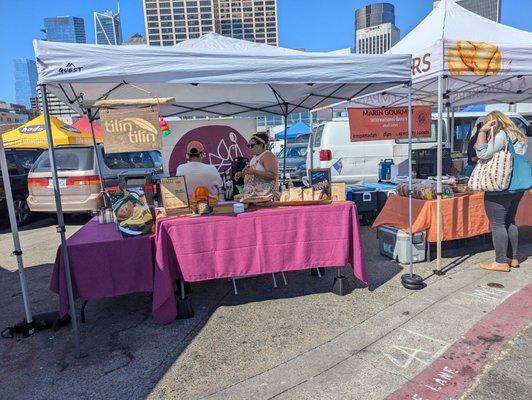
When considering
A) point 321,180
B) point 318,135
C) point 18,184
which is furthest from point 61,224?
point 18,184

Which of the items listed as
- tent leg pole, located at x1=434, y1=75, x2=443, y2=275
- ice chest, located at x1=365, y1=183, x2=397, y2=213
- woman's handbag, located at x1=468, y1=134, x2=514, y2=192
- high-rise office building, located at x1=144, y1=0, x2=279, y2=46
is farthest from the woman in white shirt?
high-rise office building, located at x1=144, y1=0, x2=279, y2=46

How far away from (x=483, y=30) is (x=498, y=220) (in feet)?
8.02

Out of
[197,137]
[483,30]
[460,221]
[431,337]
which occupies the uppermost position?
[483,30]

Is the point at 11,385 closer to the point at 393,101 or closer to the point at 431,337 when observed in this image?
the point at 431,337

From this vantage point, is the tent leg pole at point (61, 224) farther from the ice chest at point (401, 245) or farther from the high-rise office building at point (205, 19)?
the high-rise office building at point (205, 19)

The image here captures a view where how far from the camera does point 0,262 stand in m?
6.01

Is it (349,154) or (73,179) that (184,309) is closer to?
(73,179)

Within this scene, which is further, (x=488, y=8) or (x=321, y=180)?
(x=488, y=8)

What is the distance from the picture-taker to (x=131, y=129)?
3.39 metres

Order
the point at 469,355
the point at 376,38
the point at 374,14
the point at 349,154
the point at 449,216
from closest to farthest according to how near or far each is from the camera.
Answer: the point at 469,355
the point at 449,216
the point at 349,154
the point at 376,38
the point at 374,14

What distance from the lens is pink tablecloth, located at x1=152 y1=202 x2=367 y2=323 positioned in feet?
11.1

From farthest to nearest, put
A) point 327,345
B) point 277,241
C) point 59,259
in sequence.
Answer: point 277,241
point 59,259
point 327,345

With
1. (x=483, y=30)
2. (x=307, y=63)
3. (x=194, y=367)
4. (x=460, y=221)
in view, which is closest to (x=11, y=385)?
(x=194, y=367)

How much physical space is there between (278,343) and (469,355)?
141cm
